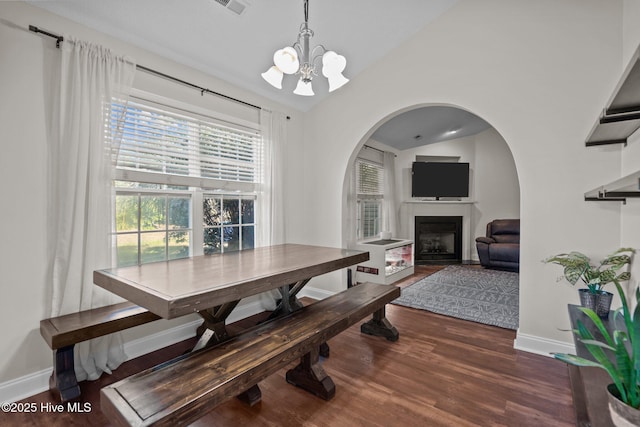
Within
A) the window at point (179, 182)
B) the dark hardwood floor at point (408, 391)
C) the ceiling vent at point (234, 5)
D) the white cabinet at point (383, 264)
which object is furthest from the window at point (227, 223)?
the white cabinet at point (383, 264)

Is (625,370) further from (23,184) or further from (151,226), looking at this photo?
(23,184)

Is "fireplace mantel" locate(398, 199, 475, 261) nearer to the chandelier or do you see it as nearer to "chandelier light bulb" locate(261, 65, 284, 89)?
the chandelier

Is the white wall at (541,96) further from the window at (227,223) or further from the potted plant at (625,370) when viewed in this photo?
the window at (227,223)

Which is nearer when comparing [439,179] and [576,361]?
[576,361]

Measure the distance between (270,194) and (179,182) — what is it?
102 centimetres

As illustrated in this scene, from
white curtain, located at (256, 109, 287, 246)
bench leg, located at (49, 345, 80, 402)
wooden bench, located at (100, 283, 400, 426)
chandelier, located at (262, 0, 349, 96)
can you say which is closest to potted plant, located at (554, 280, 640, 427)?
wooden bench, located at (100, 283, 400, 426)

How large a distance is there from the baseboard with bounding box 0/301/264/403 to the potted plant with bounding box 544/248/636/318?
283 cm

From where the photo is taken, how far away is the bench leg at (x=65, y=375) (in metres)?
1.83

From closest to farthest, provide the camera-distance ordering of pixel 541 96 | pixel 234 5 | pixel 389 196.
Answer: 1. pixel 234 5
2. pixel 541 96
3. pixel 389 196

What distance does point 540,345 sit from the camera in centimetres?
239

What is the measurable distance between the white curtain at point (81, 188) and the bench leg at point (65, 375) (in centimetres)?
15

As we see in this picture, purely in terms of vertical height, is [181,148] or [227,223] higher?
[181,148]

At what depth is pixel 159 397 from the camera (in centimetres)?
119

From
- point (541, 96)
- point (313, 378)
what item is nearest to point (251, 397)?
point (313, 378)
